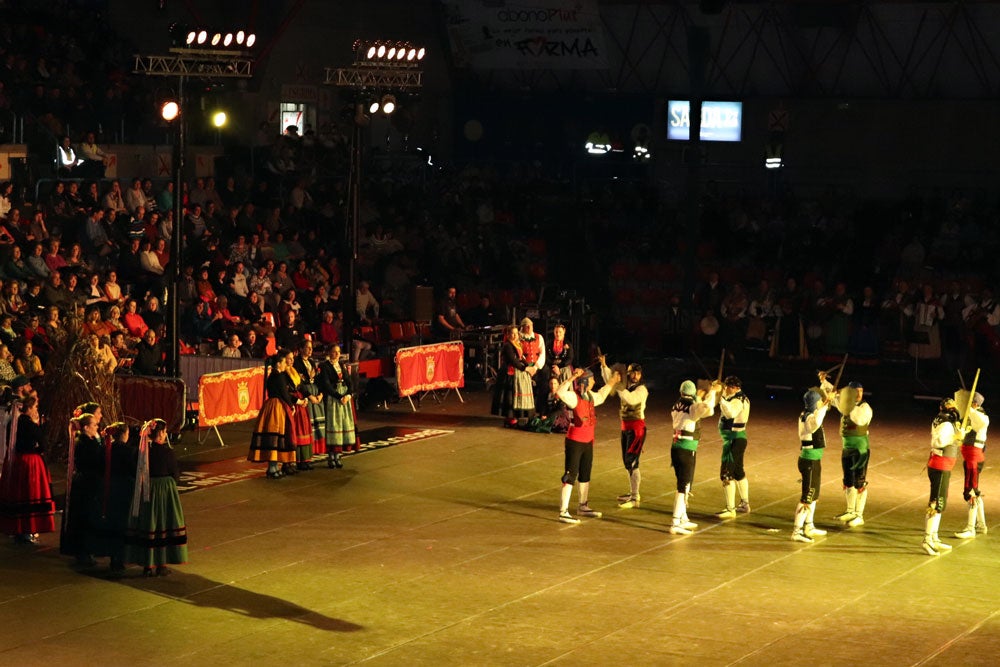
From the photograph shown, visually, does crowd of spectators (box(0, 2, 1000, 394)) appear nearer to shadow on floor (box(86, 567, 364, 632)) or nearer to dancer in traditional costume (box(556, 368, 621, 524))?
shadow on floor (box(86, 567, 364, 632))

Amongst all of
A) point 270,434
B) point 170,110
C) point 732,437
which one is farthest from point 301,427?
point 732,437

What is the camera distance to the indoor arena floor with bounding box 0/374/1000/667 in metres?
13.2

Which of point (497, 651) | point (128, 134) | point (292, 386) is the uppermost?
point (128, 134)

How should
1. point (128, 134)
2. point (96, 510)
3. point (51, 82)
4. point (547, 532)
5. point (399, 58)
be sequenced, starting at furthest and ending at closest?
point (128, 134)
point (51, 82)
point (399, 58)
point (547, 532)
point (96, 510)

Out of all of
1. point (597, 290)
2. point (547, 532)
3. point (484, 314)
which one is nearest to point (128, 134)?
point (484, 314)

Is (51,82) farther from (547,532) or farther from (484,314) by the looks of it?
(547,532)

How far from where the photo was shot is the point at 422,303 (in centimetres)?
2983

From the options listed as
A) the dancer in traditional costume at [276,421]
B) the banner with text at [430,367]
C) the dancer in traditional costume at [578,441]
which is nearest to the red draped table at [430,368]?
the banner with text at [430,367]

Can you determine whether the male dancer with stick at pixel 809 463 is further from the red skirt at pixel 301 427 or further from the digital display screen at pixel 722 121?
the digital display screen at pixel 722 121

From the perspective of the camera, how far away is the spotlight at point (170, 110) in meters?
20.8

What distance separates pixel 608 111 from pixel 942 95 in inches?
354

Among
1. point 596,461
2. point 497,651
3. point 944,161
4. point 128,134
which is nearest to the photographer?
point 497,651

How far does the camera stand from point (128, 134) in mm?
32438

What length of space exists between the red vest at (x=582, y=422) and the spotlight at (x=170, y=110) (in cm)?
672
